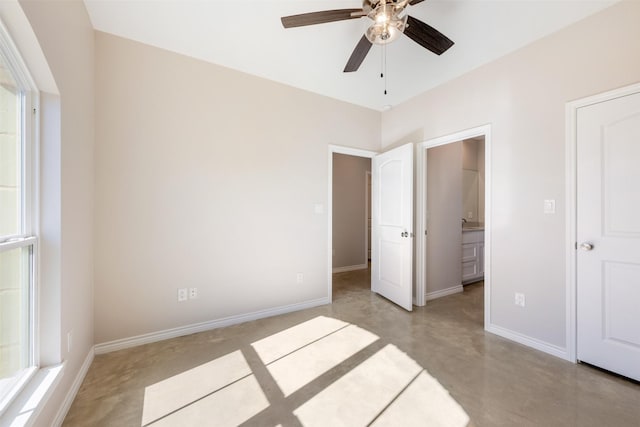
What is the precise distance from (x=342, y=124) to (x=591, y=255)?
2772mm

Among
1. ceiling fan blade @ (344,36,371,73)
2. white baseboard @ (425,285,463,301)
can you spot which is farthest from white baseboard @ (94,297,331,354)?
ceiling fan blade @ (344,36,371,73)

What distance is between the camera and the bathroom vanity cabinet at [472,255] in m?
3.87

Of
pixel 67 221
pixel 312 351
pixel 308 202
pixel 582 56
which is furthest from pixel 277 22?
pixel 312 351

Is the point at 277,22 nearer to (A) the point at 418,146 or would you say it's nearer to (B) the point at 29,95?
(B) the point at 29,95

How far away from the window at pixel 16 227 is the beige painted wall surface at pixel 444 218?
3.63 metres

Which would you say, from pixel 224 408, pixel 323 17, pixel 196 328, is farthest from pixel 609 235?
pixel 196 328

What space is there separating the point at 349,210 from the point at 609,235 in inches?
147

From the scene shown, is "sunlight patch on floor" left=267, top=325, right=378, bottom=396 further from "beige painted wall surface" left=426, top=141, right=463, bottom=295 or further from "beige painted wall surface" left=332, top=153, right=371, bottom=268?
"beige painted wall surface" left=332, top=153, right=371, bottom=268

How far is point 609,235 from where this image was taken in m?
1.82

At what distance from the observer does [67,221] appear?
1521 millimetres

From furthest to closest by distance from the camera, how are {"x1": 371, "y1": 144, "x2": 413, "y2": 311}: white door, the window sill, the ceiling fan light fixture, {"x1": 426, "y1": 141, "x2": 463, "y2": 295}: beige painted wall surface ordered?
{"x1": 426, "y1": 141, "x2": 463, "y2": 295}: beige painted wall surface < {"x1": 371, "y1": 144, "x2": 413, "y2": 311}: white door < the ceiling fan light fixture < the window sill

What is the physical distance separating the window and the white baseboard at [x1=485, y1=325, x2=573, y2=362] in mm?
3392

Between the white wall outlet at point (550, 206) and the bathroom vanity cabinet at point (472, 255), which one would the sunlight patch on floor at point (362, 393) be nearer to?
the white wall outlet at point (550, 206)

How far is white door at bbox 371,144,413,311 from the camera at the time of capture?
297 centimetres
